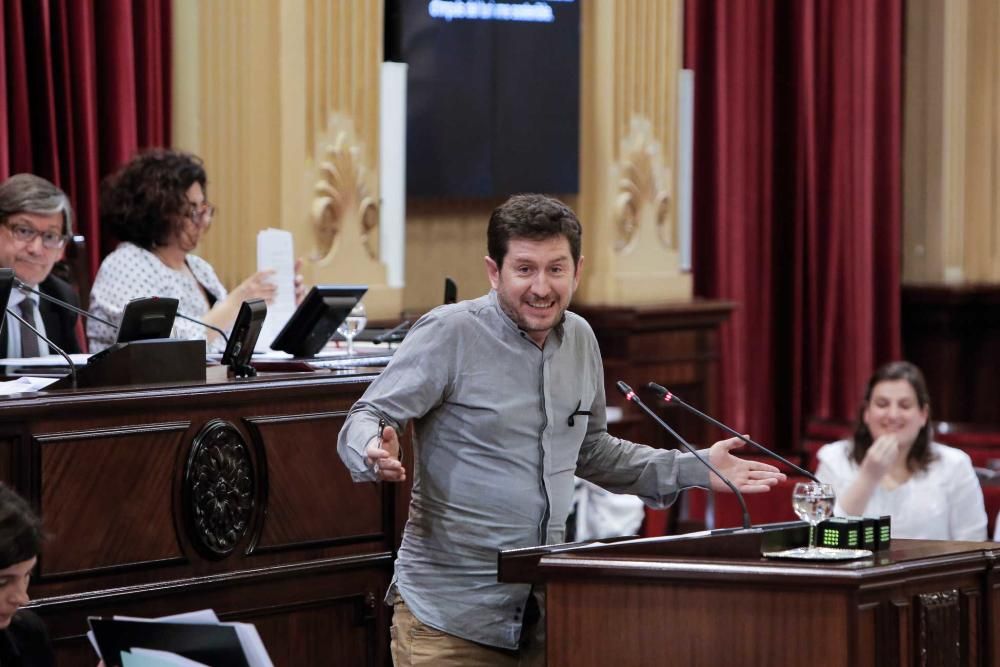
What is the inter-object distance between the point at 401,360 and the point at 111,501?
891 millimetres

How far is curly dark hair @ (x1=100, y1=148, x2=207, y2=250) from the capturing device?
4809 mm

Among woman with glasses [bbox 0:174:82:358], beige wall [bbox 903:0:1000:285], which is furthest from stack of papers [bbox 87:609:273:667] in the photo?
beige wall [bbox 903:0:1000:285]

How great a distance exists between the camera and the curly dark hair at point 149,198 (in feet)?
15.8

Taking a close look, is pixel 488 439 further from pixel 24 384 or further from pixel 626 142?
pixel 626 142

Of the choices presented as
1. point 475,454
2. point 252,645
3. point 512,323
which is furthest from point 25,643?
point 512,323

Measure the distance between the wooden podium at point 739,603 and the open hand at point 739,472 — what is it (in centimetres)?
9

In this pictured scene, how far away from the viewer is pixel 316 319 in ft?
14.5

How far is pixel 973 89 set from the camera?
9055 millimetres

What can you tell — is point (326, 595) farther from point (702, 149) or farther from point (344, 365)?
point (702, 149)

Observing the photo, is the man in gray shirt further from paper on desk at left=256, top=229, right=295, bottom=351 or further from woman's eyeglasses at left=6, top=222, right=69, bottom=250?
paper on desk at left=256, top=229, right=295, bottom=351

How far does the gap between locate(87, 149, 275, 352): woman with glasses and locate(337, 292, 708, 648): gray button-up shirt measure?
1581mm

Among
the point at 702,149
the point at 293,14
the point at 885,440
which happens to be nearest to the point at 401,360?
the point at 885,440

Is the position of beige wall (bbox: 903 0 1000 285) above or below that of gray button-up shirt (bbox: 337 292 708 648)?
above

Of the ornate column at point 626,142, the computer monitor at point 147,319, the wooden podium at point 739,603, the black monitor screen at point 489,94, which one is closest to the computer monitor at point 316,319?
the computer monitor at point 147,319
